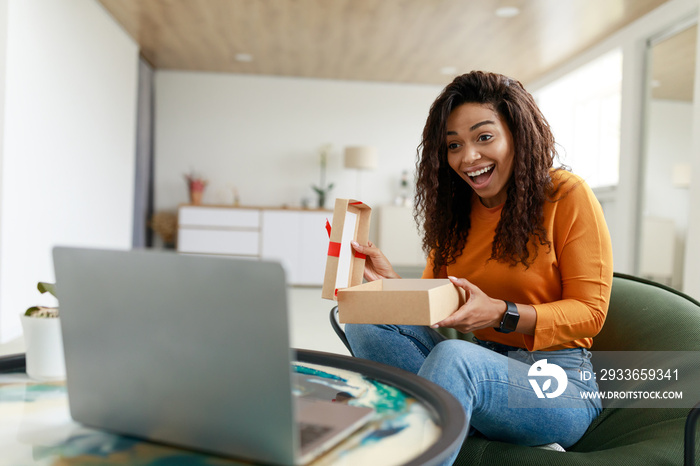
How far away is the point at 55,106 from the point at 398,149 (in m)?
4.35

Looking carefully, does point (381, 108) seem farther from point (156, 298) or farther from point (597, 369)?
point (156, 298)

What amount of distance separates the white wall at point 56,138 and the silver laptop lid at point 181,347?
3.07 meters

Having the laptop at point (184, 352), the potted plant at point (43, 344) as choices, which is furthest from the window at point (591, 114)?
the laptop at point (184, 352)

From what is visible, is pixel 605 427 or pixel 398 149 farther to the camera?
pixel 398 149

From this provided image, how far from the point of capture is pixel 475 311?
1.15 metres

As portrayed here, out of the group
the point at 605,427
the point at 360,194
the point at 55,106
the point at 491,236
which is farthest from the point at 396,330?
the point at 360,194

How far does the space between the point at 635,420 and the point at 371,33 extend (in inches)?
178

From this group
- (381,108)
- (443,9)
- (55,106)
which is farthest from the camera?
(381,108)

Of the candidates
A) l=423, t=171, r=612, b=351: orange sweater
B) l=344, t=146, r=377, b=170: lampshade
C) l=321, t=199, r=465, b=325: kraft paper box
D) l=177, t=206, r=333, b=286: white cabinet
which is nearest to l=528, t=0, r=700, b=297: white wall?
l=344, t=146, r=377, b=170: lampshade

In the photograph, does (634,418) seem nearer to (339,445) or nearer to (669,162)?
(339,445)

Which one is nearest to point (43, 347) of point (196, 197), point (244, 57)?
point (244, 57)

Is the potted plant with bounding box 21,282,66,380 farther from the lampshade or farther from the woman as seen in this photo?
the lampshade

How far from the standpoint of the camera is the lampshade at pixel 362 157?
6.72 metres

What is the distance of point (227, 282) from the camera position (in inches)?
19.7
